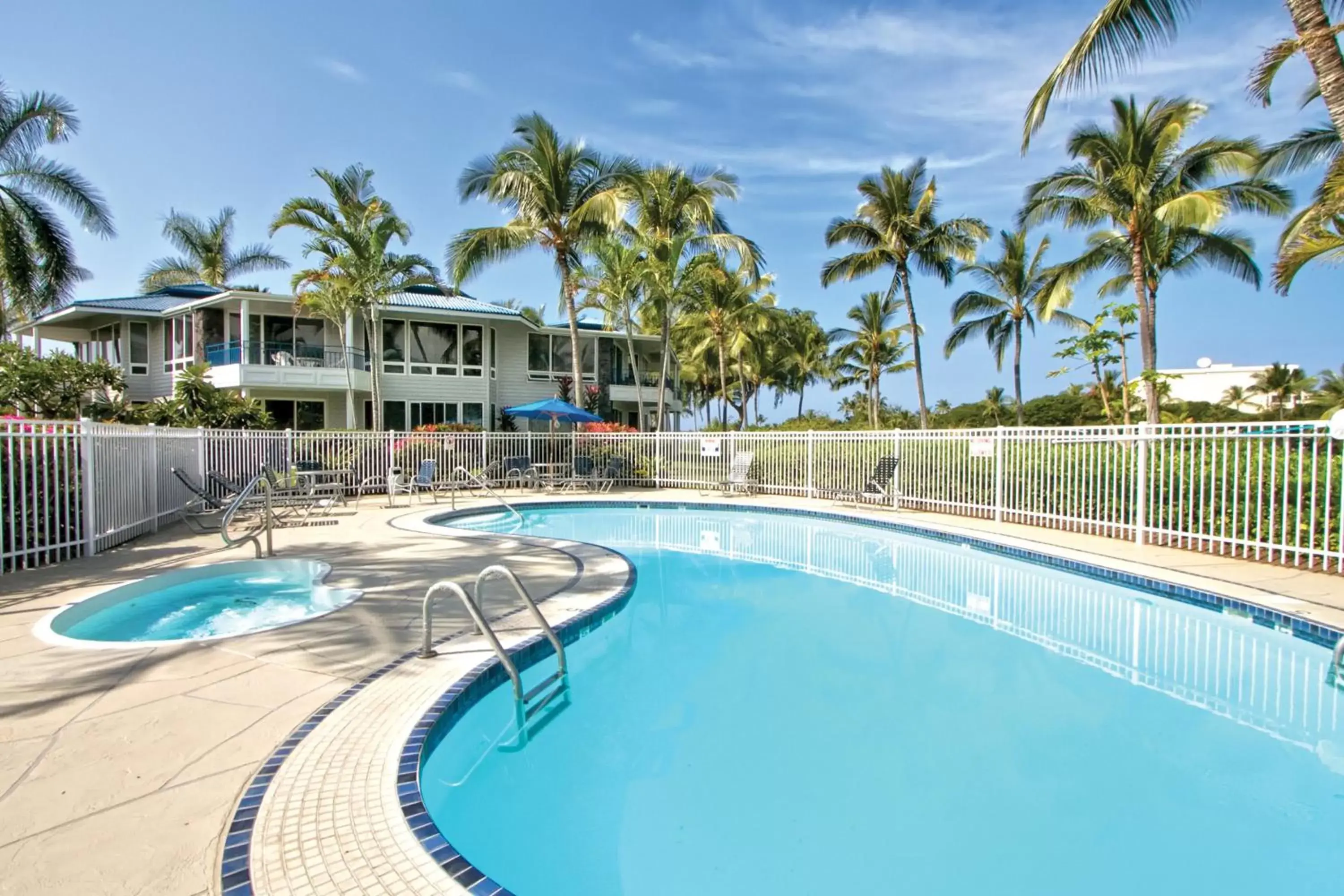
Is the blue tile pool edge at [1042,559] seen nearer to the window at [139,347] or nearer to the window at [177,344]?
the window at [177,344]

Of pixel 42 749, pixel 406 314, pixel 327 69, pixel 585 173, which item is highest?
pixel 585 173

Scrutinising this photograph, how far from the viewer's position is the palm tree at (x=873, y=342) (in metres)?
34.2

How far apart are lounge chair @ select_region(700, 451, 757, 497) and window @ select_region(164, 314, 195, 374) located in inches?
720

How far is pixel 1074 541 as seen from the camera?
368 inches

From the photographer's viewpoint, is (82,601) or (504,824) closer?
(504,824)

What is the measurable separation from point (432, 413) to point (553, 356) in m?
5.37

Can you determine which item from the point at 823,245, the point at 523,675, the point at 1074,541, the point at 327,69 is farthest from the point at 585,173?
the point at 523,675

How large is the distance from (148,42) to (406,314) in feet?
44.1

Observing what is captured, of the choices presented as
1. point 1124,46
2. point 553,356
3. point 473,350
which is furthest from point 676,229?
point 1124,46

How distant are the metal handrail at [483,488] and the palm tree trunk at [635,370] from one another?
854 centimetres

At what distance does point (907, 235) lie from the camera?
76.2 feet

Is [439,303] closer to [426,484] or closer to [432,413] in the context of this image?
[432,413]

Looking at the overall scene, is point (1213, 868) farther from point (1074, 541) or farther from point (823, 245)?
point (823, 245)

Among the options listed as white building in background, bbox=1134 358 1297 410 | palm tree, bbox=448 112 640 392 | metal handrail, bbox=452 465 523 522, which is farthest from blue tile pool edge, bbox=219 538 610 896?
white building in background, bbox=1134 358 1297 410
